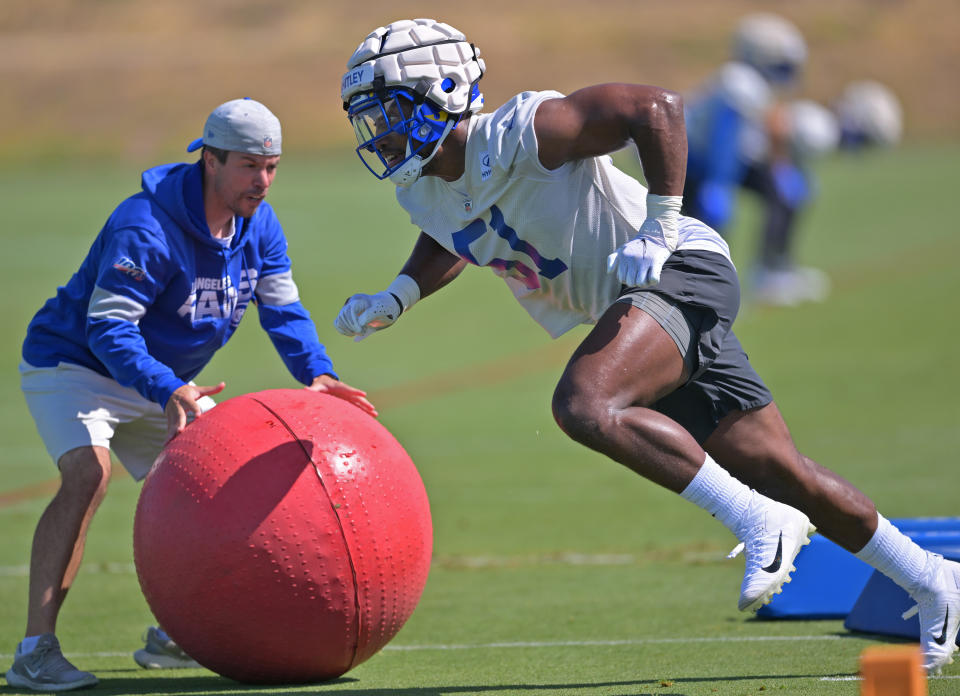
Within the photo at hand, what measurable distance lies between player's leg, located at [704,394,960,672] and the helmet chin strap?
152 centimetres

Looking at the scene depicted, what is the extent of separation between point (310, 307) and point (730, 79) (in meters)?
6.43

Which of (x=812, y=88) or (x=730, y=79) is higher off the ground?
(x=730, y=79)

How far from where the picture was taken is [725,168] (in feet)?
50.0

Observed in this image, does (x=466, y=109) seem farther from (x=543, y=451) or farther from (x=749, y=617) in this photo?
(x=543, y=451)

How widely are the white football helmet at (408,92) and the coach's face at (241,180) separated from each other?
0.70 metres

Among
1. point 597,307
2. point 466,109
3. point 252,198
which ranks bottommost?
point 597,307

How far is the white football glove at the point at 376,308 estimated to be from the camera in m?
5.82

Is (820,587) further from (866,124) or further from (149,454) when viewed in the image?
(866,124)

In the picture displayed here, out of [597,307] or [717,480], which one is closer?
[717,480]

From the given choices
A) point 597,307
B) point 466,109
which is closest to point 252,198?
point 466,109

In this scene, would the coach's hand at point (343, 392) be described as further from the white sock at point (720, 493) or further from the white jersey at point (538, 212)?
the white sock at point (720, 493)

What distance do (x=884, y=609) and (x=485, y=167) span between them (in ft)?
8.52

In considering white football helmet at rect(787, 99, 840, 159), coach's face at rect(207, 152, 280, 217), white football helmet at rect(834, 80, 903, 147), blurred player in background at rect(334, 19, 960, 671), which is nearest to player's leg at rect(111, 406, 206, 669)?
coach's face at rect(207, 152, 280, 217)

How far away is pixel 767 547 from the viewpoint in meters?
4.83
